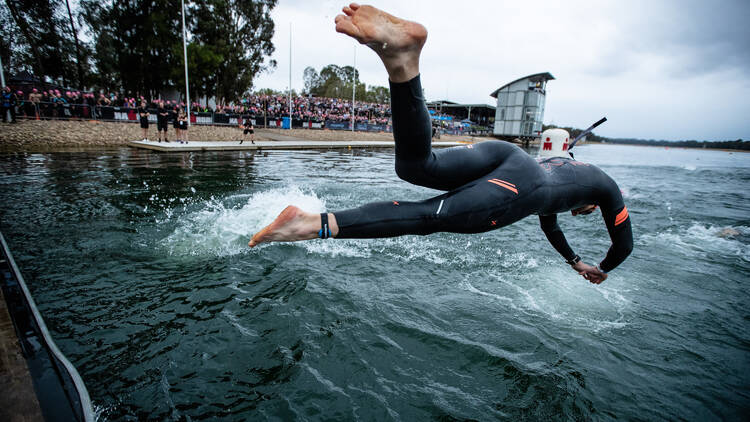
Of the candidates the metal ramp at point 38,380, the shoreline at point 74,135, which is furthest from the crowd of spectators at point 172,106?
the metal ramp at point 38,380

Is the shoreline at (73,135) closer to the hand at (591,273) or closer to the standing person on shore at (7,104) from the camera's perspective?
the standing person on shore at (7,104)

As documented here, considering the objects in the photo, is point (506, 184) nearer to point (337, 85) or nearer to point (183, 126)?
point (183, 126)

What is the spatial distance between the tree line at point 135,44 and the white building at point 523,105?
103ft

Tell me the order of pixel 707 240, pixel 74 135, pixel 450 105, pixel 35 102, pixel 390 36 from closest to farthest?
1. pixel 390 36
2. pixel 707 240
3. pixel 74 135
4. pixel 35 102
5. pixel 450 105

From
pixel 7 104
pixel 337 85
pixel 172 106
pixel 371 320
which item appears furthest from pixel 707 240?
pixel 337 85

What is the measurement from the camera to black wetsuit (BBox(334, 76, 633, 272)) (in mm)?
2162

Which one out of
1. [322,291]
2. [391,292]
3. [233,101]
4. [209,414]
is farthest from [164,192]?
[233,101]

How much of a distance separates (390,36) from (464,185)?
1139mm

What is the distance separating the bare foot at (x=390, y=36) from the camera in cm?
183

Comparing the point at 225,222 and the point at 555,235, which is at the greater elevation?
the point at 555,235

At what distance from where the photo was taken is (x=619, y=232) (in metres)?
3.00

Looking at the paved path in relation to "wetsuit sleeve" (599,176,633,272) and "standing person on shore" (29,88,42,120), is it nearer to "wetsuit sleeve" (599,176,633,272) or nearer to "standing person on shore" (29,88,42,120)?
"standing person on shore" (29,88,42,120)

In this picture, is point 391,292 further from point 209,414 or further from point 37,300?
point 37,300

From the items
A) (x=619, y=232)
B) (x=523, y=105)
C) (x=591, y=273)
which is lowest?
(x=591, y=273)
